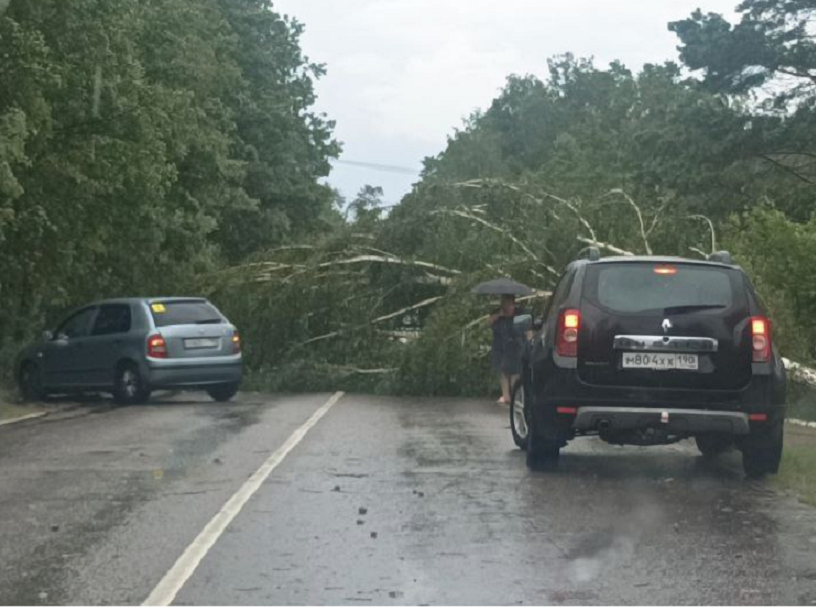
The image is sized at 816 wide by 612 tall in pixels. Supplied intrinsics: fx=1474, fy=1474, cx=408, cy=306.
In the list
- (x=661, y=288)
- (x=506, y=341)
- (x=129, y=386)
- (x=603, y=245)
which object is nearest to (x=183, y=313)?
(x=129, y=386)

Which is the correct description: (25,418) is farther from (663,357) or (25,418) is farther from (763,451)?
(763,451)

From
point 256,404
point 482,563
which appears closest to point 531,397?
point 482,563

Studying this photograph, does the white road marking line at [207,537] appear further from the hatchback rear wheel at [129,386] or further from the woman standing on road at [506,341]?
the hatchback rear wheel at [129,386]

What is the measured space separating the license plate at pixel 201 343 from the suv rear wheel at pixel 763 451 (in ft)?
41.3

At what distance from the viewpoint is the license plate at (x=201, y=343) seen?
2361 cm

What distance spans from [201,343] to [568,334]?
40.8 ft

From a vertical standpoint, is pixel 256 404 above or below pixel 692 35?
below

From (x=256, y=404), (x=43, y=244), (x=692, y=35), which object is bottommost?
(x=256, y=404)

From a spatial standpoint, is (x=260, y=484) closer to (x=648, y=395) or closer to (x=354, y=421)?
(x=648, y=395)

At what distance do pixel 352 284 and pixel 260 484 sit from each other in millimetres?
16320

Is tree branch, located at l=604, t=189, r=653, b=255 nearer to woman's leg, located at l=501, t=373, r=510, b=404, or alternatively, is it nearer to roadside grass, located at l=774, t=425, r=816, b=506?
woman's leg, located at l=501, t=373, r=510, b=404

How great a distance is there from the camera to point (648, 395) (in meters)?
12.1

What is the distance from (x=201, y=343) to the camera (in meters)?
23.8

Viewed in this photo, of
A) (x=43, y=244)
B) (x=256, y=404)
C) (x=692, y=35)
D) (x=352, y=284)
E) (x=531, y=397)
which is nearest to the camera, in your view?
(x=531, y=397)
